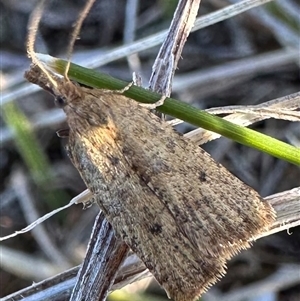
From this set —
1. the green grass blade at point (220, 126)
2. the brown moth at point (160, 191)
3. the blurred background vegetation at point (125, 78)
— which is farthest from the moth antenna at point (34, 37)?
the blurred background vegetation at point (125, 78)

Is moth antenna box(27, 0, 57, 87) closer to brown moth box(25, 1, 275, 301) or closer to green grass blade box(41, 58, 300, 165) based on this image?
brown moth box(25, 1, 275, 301)

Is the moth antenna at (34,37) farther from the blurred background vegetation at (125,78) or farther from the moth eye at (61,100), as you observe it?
the blurred background vegetation at (125,78)

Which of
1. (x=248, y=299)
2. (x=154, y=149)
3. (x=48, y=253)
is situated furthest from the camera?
(x=48, y=253)

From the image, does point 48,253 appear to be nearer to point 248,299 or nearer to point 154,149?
point 248,299

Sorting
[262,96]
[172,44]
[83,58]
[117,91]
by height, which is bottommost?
[117,91]

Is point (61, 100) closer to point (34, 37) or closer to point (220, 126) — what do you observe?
→ point (34, 37)

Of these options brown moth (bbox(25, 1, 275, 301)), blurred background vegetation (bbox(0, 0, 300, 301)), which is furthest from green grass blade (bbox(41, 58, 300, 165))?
blurred background vegetation (bbox(0, 0, 300, 301))

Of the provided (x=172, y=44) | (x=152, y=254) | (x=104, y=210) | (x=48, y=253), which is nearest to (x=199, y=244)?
(x=152, y=254)

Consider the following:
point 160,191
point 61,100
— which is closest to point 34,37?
point 61,100

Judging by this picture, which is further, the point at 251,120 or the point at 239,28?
the point at 239,28
